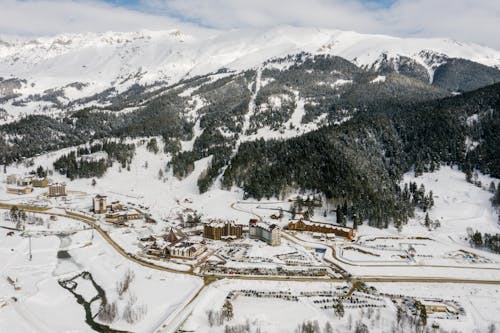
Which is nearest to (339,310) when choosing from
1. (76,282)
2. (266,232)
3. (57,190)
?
(266,232)

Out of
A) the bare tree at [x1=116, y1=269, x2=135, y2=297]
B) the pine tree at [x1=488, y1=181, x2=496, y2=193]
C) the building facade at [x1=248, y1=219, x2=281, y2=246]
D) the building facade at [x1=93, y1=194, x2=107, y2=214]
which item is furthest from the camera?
the pine tree at [x1=488, y1=181, x2=496, y2=193]

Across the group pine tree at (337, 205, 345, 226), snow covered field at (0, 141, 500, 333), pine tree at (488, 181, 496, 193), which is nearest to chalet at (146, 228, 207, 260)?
snow covered field at (0, 141, 500, 333)

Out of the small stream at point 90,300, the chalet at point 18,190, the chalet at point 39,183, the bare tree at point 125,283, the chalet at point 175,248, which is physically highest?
the chalet at point 39,183

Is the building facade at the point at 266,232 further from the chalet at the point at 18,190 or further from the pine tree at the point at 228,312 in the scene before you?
the chalet at the point at 18,190

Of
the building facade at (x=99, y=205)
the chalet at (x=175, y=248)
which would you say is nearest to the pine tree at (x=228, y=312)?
the chalet at (x=175, y=248)

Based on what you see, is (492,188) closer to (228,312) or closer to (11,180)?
(228,312)

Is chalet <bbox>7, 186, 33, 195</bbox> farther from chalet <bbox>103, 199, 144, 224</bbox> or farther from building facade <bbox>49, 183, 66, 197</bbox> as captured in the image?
chalet <bbox>103, 199, 144, 224</bbox>
